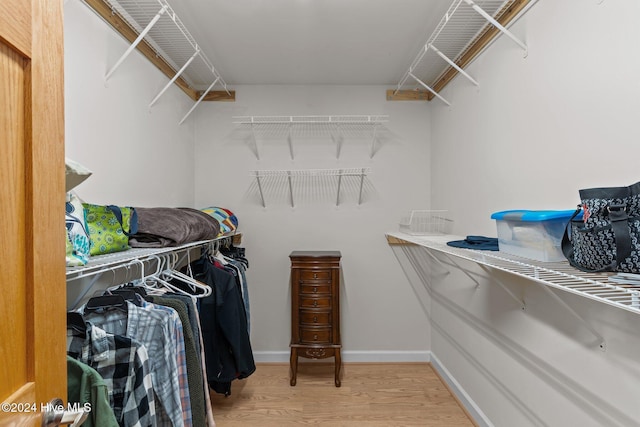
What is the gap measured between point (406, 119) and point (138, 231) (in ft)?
7.82

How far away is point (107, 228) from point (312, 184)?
192 centimetres

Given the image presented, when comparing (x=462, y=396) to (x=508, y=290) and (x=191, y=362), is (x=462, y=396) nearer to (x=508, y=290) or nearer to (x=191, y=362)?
(x=508, y=290)

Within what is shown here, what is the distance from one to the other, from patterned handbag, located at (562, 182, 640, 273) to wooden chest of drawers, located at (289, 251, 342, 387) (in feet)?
6.02

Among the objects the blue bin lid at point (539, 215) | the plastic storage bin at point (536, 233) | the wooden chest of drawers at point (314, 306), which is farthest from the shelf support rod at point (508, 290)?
the wooden chest of drawers at point (314, 306)

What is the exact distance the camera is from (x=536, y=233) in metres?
1.26

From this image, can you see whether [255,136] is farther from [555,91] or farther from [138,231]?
[555,91]

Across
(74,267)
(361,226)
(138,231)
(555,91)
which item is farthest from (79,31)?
(361,226)

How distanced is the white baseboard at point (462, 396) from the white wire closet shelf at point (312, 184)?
1489mm

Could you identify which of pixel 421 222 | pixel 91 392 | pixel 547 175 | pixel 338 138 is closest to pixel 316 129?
pixel 338 138

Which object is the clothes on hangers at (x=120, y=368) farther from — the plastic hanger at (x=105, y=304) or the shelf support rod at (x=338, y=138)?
the shelf support rod at (x=338, y=138)

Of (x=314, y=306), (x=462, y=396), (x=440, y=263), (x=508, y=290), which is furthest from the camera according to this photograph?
(x=440, y=263)

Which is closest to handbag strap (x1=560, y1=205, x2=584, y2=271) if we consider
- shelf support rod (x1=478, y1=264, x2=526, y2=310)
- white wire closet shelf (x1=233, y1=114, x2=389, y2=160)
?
shelf support rod (x1=478, y1=264, x2=526, y2=310)

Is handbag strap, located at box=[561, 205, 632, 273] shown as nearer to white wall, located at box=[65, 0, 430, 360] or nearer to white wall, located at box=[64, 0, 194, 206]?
white wall, located at box=[64, 0, 194, 206]

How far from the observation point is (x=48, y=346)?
64 centimetres
